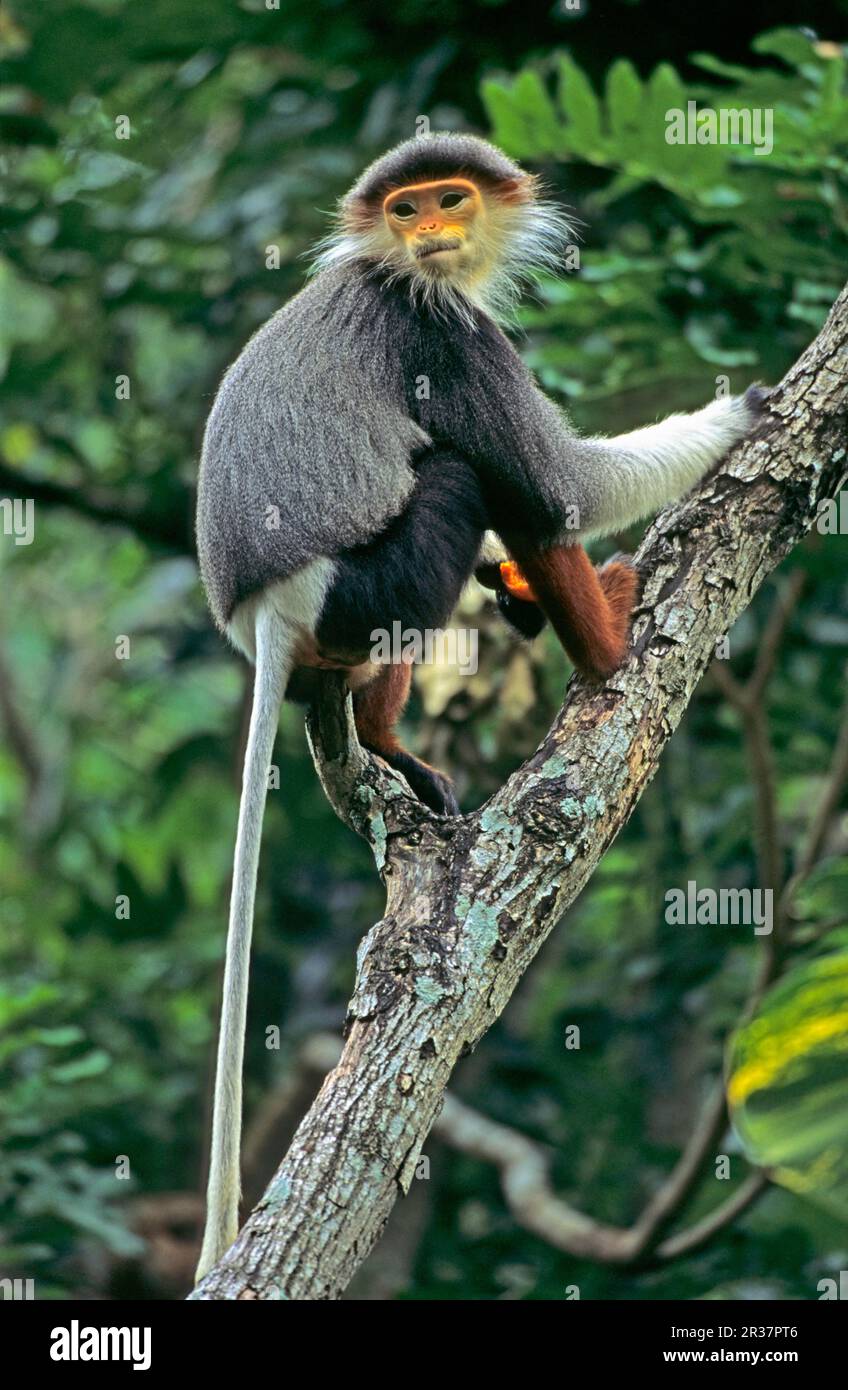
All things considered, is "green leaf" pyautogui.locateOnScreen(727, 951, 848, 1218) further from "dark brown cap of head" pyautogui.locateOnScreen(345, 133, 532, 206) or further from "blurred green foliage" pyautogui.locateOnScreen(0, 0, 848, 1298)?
"dark brown cap of head" pyautogui.locateOnScreen(345, 133, 532, 206)

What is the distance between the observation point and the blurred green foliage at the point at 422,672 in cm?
646

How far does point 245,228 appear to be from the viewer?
8.81m

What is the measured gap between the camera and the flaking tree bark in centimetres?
353

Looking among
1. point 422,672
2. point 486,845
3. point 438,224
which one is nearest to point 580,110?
point 438,224

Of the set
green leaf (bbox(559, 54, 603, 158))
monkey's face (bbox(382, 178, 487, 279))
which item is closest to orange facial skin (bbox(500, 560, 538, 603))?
monkey's face (bbox(382, 178, 487, 279))

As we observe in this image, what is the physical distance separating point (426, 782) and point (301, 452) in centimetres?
135

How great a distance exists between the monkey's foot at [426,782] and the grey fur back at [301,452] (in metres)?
0.89

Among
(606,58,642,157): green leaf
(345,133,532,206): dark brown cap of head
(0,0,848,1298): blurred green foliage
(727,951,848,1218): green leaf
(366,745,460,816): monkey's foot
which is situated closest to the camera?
(727,951,848,1218): green leaf

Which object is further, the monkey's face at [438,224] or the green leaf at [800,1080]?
the monkey's face at [438,224]

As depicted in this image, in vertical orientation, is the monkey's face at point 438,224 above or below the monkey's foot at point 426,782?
above

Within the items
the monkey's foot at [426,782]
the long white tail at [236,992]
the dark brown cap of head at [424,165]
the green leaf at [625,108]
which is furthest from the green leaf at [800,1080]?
the green leaf at [625,108]

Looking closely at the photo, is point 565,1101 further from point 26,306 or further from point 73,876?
point 26,306

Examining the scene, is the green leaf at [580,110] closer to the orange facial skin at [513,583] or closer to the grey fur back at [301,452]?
the grey fur back at [301,452]

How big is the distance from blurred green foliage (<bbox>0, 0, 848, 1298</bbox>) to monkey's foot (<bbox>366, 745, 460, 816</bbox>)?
3.98 ft
